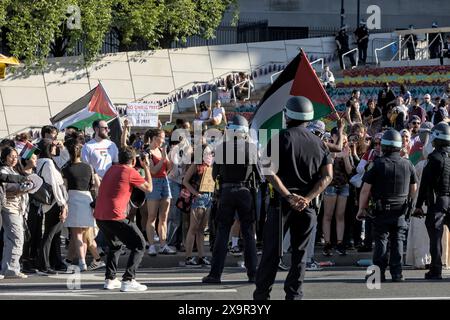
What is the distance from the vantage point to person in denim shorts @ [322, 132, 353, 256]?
16500mm

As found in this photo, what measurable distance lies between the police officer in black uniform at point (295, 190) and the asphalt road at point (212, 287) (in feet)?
4.30

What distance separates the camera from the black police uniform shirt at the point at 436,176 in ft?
Result: 46.0

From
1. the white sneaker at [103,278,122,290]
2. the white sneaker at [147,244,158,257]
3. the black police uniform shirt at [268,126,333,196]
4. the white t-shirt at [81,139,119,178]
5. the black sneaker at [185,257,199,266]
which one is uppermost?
the black police uniform shirt at [268,126,333,196]

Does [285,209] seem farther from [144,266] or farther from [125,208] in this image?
[144,266]

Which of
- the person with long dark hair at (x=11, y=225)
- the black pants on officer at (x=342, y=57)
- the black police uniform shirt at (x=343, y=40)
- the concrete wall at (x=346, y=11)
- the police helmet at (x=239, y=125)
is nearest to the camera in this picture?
the police helmet at (x=239, y=125)

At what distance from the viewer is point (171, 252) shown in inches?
652

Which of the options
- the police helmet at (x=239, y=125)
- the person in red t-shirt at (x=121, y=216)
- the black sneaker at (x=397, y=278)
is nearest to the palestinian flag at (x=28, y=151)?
the person in red t-shirt at (x=121, y=216)

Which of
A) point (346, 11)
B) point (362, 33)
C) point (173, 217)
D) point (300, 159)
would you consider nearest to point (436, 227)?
point (300, 159)

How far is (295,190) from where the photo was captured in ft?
35.8

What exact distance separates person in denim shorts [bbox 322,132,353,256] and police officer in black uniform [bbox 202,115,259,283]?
120 inches

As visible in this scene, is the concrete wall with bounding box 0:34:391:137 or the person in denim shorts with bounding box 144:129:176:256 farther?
the concrete wall with bounding box 0:34:391:137

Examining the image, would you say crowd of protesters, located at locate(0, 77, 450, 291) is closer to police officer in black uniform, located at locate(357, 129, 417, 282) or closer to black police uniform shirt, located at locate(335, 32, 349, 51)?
police officer in black uniform, located at locate(357, 129, 417, 282)

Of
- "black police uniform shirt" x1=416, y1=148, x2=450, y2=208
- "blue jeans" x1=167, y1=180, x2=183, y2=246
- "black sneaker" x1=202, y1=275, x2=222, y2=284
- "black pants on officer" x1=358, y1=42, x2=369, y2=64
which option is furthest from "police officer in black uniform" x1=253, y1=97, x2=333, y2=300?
"black pants on officer" x1=358, y1=42, x2=369, y2=64

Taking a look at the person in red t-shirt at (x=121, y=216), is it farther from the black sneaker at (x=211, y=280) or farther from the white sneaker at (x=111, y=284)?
the black sneaker at (x=211, y=280)
